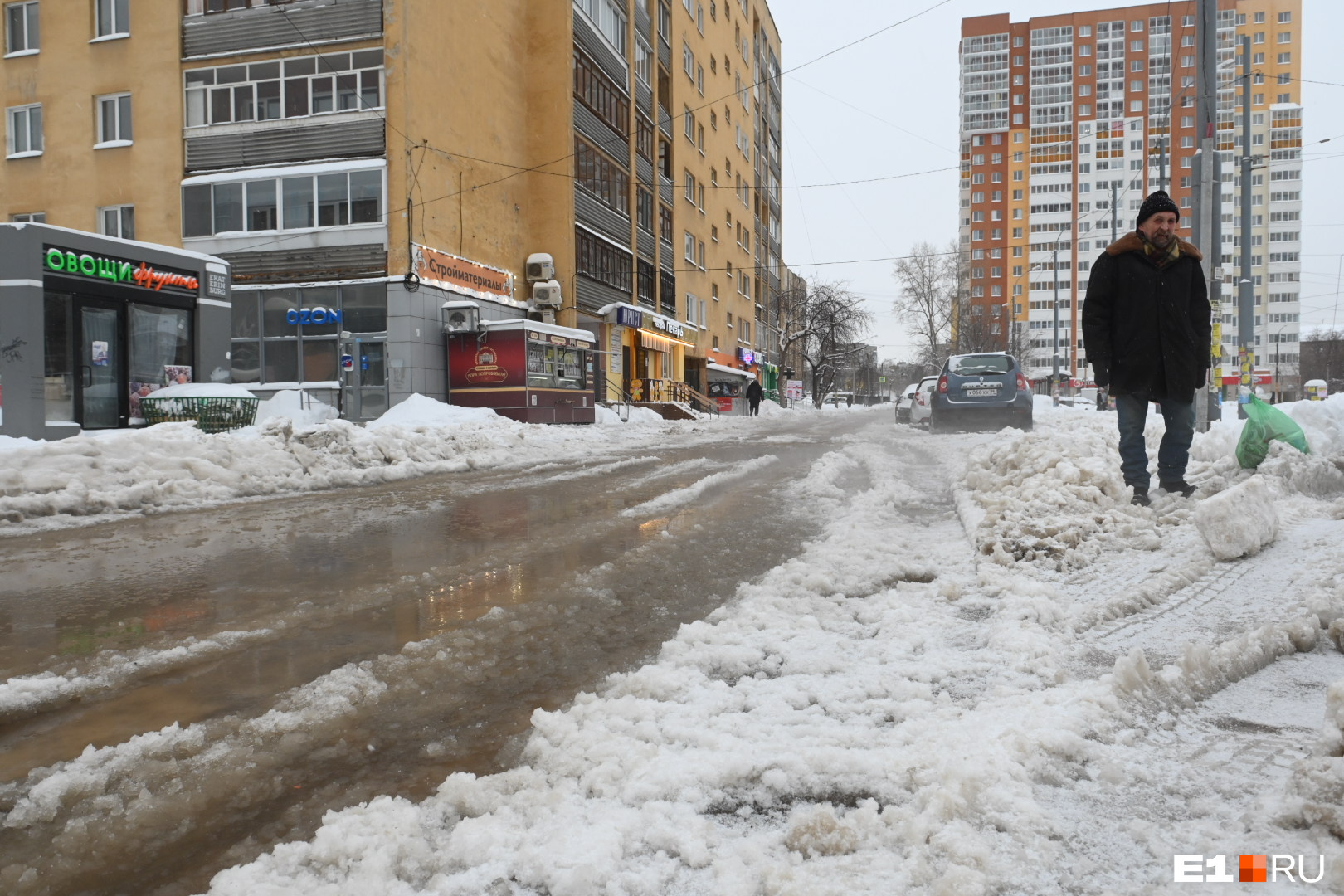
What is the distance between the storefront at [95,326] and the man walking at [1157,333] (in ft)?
47.9

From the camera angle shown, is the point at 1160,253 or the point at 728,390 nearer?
the point at 1160,253

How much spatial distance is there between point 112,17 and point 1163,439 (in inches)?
1152

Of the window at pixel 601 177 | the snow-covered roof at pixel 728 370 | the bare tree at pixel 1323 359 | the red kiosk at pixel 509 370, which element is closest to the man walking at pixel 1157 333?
the red kiosk at pixel 509 370

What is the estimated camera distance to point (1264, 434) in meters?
5.75

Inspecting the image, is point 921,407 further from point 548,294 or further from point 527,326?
point 548,294

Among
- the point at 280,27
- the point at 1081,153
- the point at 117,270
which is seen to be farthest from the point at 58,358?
the point at 1081,153

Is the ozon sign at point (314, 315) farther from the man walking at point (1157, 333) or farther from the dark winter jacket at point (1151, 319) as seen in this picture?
the man walking at point (1157, 333)

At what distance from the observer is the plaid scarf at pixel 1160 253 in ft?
17.8

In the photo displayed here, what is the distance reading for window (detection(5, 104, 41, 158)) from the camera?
2491 cm

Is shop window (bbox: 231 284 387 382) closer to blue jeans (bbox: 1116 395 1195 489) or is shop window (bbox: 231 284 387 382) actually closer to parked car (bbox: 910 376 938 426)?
parked car (bbox: 910 376 938 426)

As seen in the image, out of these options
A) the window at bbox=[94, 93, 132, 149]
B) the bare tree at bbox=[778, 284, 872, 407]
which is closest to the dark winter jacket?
A: the window at bbox=[94, 93, 132, 149]

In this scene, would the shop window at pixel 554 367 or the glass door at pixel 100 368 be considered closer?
the glass door at pixel 100 368

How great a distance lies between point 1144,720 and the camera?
7.39 feet

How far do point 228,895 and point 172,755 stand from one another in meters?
0.77
